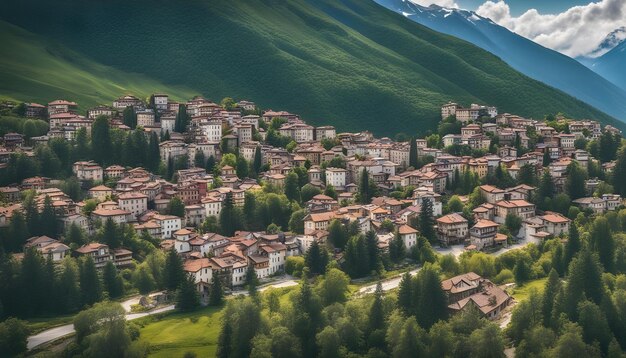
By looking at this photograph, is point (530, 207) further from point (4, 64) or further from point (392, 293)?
point (4, 64)

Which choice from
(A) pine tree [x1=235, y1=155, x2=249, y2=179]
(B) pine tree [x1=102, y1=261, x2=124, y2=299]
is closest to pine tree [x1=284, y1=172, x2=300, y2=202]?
(A) pine tree [x1=235, y1=155, x2=249, y2=179]

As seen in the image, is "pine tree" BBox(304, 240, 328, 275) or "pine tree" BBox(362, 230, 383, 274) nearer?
"pine tree" BBox(304, 240, 328, 275)

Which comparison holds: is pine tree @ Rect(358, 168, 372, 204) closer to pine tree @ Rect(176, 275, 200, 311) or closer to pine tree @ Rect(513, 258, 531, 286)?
pine tree @ Rect(513, 258, 531, 286)

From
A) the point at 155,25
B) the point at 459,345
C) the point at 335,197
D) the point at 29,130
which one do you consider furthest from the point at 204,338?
the point at 155,25

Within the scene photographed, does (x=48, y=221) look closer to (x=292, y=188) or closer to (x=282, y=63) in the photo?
(x=292, y=188)

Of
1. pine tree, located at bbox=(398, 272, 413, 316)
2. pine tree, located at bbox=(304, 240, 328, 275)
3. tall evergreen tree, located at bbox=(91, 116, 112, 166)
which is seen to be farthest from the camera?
tall evergreen tree, located at bbox=(91, 116, 112, 166)

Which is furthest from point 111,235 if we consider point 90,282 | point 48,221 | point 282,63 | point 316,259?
point 282,63

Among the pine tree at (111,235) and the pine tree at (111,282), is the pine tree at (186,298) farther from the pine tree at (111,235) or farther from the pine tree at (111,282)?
the pine tree at (111,235)
